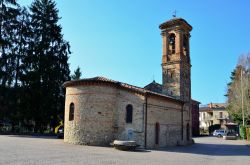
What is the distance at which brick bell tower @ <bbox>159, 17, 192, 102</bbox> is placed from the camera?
101 feet

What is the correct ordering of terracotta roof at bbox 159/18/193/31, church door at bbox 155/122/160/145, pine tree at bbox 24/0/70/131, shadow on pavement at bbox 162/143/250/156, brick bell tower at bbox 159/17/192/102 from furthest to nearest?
pine tree at bbox 24/0/70/131
terracotta roof at bbox 159/18/193/31
brick bell tower at bbox 159/17/192/102
church door at bbox 155/122/160/145
shadow on pavement at bbox 162/143/250/156

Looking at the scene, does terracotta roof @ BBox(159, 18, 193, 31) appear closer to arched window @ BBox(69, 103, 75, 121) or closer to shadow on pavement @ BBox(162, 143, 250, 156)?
shadow on pavement @ BBox(162, 143, 250, 156)

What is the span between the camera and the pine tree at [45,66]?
36219 mm

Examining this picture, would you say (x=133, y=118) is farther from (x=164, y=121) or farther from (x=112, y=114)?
(x=164, y=121)

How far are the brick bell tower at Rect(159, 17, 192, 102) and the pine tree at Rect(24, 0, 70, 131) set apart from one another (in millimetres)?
14622

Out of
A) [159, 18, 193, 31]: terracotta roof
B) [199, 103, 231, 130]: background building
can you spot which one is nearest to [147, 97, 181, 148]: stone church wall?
[159, 18, 193, 31]: terracotta roof

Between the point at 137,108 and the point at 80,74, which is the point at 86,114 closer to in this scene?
the point at 137,108

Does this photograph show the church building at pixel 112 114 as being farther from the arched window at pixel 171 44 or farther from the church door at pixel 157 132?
the arched window at pixel 171 44

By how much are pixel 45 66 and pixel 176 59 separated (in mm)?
17134

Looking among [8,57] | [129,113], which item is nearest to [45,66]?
[8,57]

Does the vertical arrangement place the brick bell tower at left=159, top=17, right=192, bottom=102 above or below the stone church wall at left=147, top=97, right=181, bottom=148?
above

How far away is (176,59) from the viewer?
30.9 metres

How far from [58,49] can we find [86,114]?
1991cm

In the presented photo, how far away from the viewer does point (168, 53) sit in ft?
105
